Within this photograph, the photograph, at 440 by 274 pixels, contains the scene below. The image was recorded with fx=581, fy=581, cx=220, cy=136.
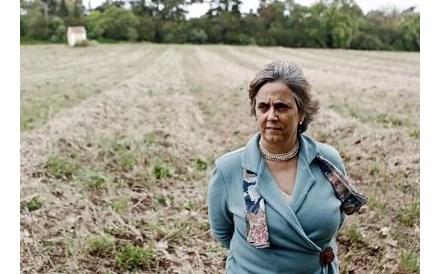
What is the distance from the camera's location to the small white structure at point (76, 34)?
354 centimetres

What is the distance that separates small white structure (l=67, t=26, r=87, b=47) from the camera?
139 inches

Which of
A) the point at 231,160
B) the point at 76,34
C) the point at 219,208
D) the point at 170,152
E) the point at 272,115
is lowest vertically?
the point at 170,152

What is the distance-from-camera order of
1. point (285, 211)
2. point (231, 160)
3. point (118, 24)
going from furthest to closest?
point (118, 24) → point (231, 160) → point (285, 211)

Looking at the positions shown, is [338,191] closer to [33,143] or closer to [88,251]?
[88,251]

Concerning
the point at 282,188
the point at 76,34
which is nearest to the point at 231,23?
the point at 76,34

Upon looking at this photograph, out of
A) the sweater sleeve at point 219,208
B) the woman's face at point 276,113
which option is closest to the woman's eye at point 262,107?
the woman's face at point 276,113

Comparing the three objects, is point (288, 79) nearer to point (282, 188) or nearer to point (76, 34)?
point (282, 188)

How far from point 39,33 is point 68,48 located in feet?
1.94

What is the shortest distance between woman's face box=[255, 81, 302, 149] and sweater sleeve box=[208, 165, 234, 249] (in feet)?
0.58

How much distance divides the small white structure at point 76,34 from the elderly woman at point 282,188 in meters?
2.28

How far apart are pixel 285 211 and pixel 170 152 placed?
268 cm

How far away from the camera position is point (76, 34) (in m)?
3.61

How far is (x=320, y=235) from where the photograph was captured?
1.48 metres
